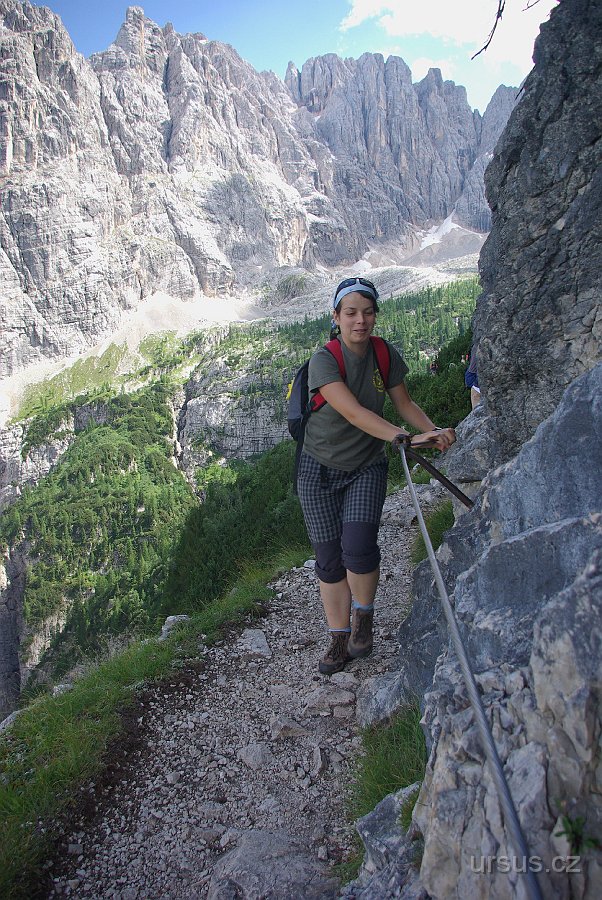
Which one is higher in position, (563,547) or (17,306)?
(17,306)

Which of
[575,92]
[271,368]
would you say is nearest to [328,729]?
[575,92]

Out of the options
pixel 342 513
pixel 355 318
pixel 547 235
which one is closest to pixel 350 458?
pixel 342 513

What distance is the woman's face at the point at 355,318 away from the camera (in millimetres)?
3699

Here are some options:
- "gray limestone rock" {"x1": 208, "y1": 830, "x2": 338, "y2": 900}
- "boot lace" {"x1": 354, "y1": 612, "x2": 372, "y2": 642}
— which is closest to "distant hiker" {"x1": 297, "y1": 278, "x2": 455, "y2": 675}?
"boot lace" {"x1": 354, "y1": 612, "x2": 372, "y2": 642}

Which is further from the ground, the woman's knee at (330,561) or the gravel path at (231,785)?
the woman's knee at (330,561)

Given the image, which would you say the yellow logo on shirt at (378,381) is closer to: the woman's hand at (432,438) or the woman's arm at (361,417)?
the woman's arm at (361,417)

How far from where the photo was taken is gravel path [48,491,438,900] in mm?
2766

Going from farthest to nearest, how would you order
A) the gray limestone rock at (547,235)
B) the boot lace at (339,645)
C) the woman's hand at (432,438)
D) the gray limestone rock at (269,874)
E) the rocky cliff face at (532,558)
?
1. the boot lace at (339,645)
2. the woman's hand at (432,438)
3. the gray limestone rock at (547,235)
4. the gray limestone rock at (269,874)
5. the rocky cliff face at (532,558)

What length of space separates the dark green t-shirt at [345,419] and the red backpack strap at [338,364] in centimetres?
3

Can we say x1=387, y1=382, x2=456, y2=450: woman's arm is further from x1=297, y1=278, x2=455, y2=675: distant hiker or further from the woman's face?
the woman's face

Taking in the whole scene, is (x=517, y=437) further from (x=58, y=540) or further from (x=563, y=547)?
(x=58, y=540)

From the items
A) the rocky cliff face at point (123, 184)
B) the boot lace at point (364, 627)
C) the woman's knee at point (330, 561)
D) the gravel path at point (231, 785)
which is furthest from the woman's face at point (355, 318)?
the rocky cliff face at point (123, 184)

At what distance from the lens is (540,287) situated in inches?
132

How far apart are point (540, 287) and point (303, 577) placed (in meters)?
4.62
